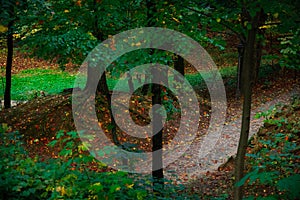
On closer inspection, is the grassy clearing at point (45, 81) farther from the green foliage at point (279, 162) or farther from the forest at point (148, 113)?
the green foliage at point (279, 162)

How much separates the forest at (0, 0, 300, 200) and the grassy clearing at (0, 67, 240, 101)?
3861 millimetres

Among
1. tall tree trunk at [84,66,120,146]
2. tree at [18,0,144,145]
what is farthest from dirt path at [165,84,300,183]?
tree at [18,0,144,145]

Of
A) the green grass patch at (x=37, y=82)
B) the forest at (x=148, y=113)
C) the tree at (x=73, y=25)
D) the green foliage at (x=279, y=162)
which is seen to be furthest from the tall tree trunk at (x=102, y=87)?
the green grass patch at (x=37, y=82)

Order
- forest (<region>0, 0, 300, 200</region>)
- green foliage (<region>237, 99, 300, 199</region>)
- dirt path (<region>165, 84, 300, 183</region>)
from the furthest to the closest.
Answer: dirt path (<region>165, 84, 300, 183</region>)
forest (<region>0, 0, 300, 200</region>)
green foliage (<region>237, 99, 300, 199</region>)

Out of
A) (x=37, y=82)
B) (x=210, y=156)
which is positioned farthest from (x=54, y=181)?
(x=37, y=82)

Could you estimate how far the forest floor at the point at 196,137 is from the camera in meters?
7.80

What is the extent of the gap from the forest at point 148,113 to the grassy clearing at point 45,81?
12.7ft

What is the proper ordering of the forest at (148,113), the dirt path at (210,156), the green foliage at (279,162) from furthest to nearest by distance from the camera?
the dirt path at (210,156), the forest at (148,113), the green foliage at (279,162)

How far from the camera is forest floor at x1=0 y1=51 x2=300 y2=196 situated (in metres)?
7.80

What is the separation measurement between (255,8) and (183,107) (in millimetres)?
9578

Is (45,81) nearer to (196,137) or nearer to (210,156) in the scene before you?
(196,137)

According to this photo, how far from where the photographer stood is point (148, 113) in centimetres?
1152

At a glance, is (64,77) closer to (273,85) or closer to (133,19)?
(273,85)

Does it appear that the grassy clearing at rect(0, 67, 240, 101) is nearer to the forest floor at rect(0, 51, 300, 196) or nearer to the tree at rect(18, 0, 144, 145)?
the forest floor at rect(0, 51, 300, 196)
